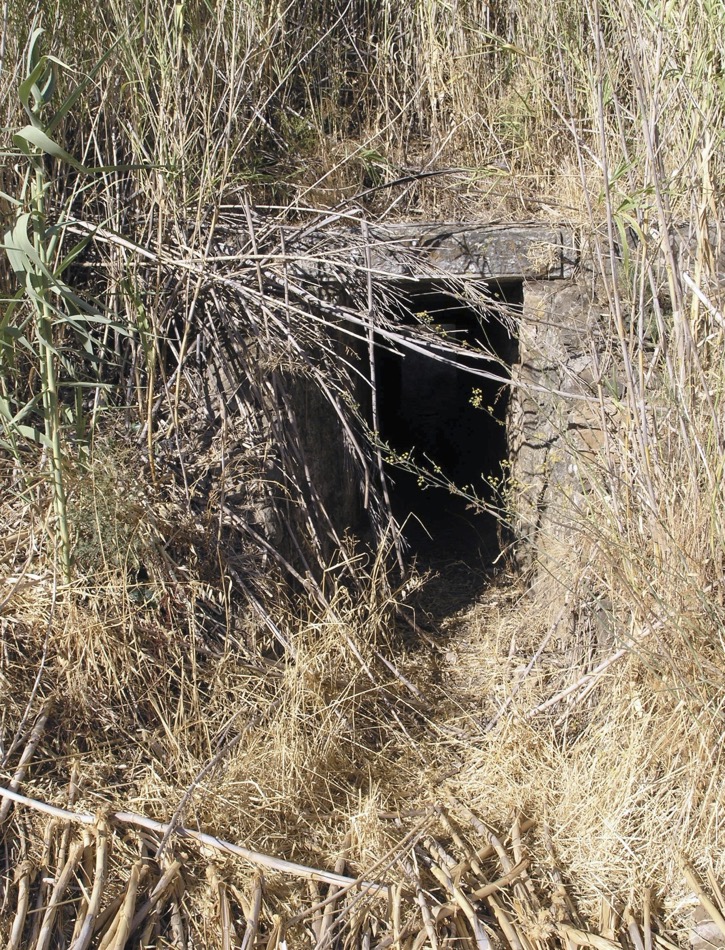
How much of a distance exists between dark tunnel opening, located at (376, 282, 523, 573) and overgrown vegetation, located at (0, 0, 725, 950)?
1.39ft

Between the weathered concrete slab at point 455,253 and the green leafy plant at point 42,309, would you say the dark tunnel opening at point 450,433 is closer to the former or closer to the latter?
the weathered concrete slab at point 455,253

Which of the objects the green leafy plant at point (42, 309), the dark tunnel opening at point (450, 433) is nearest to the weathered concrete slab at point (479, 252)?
the dark tunnel opening at point (450, 433)

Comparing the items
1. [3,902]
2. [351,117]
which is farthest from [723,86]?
[3,902]

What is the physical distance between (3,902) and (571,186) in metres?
3.29

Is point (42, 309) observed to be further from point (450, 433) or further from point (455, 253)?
point (450, 433)

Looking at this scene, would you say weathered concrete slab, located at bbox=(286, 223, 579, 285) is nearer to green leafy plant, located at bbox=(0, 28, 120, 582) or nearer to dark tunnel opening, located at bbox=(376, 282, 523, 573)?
dark tunnel opening, located at bbox=(376, 282, 523, 573)

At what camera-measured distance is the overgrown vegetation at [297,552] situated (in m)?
2.44

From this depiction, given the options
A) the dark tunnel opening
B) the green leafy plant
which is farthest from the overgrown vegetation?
the dark tunnel opening

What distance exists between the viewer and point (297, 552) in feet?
11.3

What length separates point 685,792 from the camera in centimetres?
245

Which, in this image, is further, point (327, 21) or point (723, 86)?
point (327, 21)

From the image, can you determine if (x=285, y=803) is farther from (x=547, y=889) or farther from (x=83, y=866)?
(x=547, y=889)

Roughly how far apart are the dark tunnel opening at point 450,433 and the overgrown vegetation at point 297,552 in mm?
424

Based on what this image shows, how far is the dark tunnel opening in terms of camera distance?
13.6 ft
